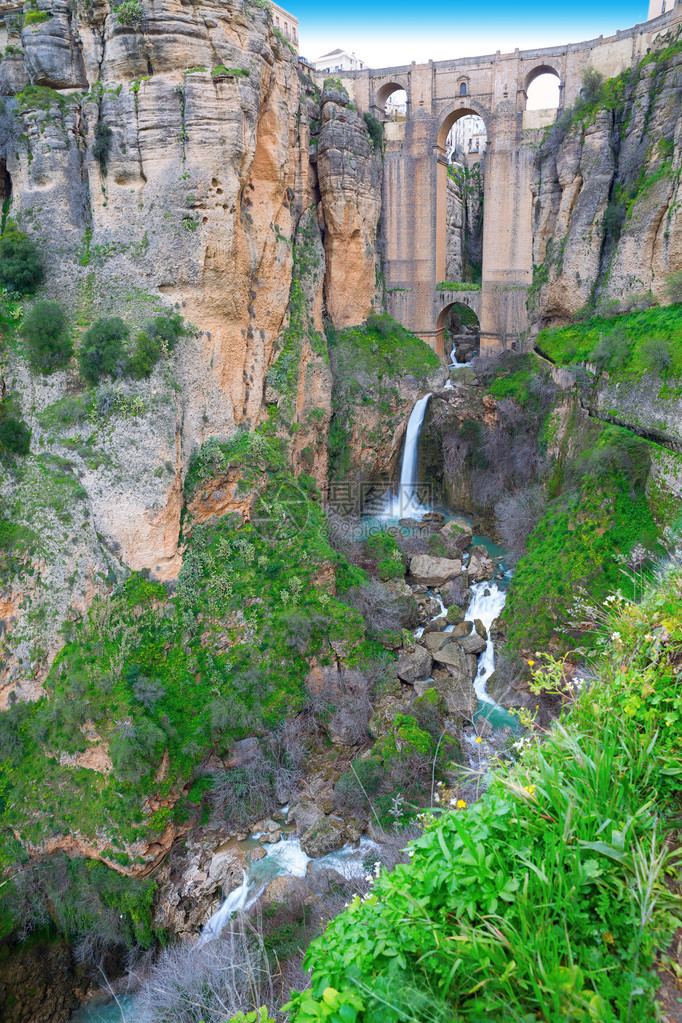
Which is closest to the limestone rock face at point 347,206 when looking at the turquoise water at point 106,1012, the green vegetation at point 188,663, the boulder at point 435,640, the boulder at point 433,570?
the green vegetation at point 188,663

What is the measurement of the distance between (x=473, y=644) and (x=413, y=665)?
187cm

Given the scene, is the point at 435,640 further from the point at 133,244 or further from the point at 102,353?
the point at 133,244

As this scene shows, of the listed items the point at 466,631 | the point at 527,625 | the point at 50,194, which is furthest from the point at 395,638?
Answer: the point at 50,194

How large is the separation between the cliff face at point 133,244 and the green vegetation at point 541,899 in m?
10.8

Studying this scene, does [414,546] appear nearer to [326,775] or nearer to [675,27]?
[326,775]

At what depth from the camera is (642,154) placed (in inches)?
816

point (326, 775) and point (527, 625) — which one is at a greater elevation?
point (527, 625)

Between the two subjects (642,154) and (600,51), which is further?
(600,51)

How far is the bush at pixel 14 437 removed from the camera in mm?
13492

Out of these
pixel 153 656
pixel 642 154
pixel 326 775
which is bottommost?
pixel 326 775

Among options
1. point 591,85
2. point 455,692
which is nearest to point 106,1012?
point 455,692

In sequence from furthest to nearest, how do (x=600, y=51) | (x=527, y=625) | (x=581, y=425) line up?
(x=600, y=51) → (x=581, y=425) → (x=527, y=625)

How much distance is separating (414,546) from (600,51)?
19.1 meters

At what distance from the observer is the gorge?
140 inches
